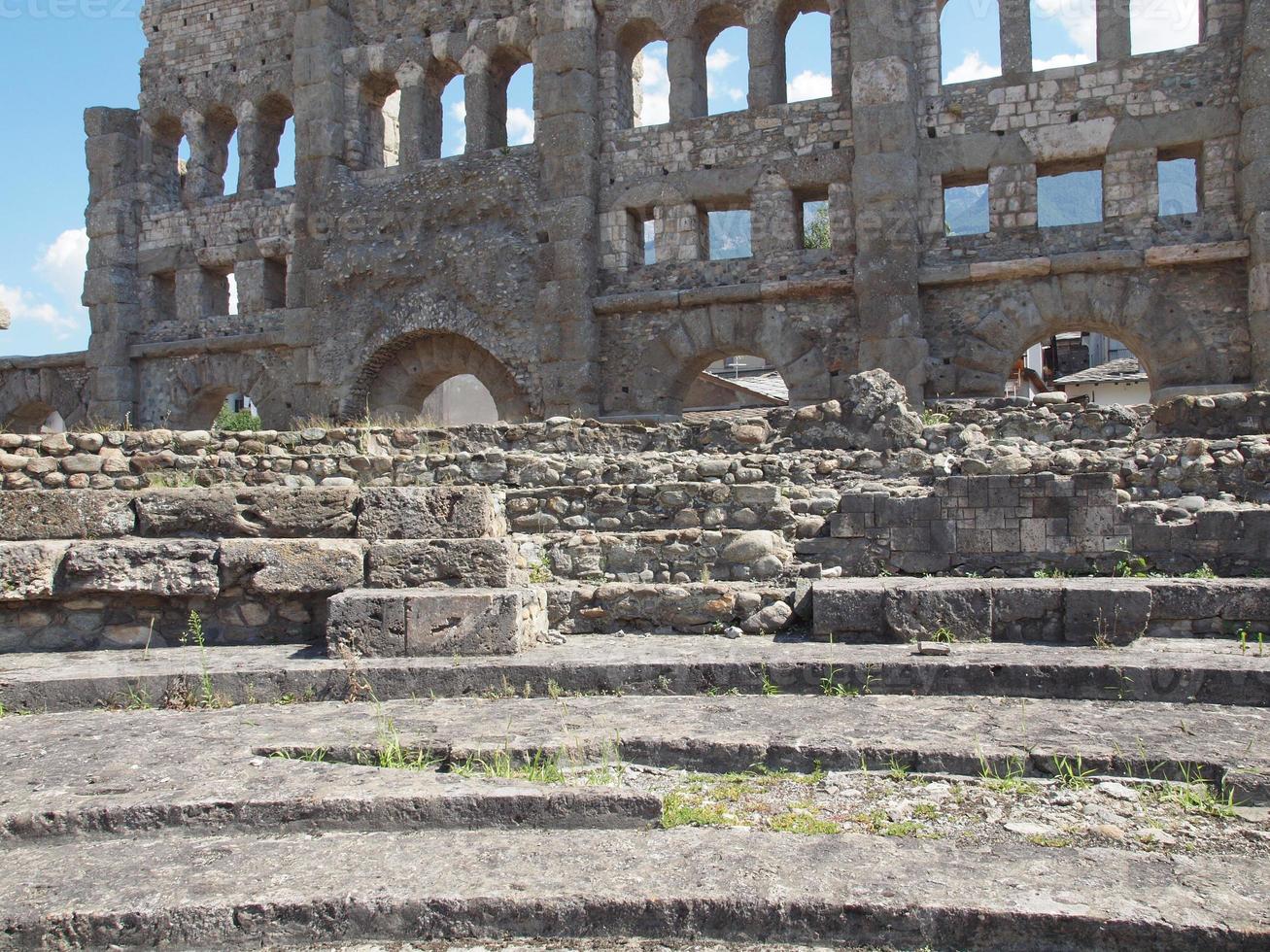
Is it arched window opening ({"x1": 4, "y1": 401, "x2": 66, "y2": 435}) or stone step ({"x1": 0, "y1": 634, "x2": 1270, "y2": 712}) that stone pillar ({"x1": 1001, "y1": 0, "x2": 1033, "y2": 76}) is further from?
arched window opening ({"x1": 4, "y1": 401, "x2": 66, "y2": 435})

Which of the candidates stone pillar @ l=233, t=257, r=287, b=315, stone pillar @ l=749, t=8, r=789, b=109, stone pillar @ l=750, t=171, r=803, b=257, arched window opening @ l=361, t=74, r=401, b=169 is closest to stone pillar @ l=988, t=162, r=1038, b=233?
stone pillar @ l=750, t=171, r=803, b=257

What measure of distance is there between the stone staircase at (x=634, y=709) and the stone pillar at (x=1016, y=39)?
28.7 feet

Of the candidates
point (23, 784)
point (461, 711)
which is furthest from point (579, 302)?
point (23, 784)

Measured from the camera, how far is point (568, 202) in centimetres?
1594

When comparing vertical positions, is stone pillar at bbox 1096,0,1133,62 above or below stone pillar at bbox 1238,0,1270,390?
above

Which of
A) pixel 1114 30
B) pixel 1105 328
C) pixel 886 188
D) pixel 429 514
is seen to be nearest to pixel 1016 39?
pixel 1114 30

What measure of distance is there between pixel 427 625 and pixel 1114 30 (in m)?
13.7

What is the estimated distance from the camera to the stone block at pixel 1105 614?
5.77 metres

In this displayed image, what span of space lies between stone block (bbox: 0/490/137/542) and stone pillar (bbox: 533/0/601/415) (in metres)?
9.34

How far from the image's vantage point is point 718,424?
970 cm

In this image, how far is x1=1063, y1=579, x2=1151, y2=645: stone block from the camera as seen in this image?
18.9 ft

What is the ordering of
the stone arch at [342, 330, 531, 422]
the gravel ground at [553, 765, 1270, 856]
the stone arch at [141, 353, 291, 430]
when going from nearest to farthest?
the gravel ground at [553, 765, 1270, 856] < the stone arch at [342, 330, 531, 422] < the stone arch at [141, 353, 291, 430]

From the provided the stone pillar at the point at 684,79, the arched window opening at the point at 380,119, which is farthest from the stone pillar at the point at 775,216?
the arched window opening at the point at 380,119

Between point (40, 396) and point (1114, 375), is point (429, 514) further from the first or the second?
point (1114, 375)
